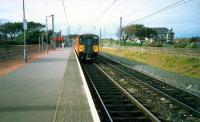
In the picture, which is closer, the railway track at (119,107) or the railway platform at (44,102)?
the railway platform at (44,102)

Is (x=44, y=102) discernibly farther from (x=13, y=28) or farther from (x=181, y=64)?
(x=13, y=28)

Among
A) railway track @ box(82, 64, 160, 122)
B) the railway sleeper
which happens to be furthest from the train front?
the railway sleeper

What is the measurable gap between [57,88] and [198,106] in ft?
19.0

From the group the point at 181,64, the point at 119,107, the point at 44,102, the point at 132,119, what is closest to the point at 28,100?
the point at 44,102

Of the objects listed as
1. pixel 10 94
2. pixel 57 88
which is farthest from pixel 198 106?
pixel 10 94

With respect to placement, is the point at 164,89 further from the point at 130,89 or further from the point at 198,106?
the point at 198,106

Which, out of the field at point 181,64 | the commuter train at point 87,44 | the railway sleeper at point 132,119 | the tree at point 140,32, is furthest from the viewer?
the tree at point 140,32

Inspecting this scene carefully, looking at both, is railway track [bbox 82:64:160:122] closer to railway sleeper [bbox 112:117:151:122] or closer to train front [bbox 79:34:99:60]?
railway sleeper [bbox 112:117:151:122]

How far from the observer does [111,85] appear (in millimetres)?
17750

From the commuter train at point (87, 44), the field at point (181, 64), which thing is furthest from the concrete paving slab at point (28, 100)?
the commuter train at point (87, 44)

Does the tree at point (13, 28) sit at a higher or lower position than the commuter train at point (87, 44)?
higher

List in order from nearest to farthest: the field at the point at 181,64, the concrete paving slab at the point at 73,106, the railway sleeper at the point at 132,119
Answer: the concrete paving slab at the point at 73,106 < the railway sleeper at the point at 132,119 < the field at the point at 181,64

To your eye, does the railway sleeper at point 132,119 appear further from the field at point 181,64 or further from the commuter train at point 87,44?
the commuter train at point 87,44

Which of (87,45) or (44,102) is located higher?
(87,45)
